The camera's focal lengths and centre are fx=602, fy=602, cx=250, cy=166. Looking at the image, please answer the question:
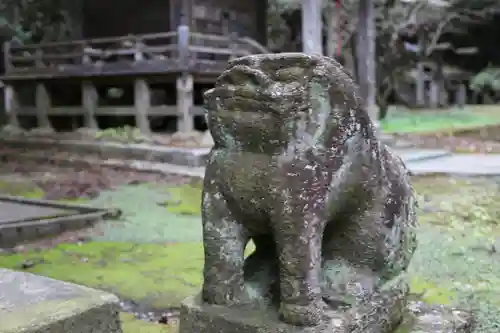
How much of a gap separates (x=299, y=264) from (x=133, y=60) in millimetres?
10821

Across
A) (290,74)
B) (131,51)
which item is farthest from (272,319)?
(131,51)

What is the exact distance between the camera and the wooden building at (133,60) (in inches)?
447

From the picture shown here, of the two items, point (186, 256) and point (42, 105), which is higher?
point (42, 105)

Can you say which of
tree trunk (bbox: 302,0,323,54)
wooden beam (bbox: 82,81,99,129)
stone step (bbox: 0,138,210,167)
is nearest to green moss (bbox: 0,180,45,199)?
stone step (bbox: 0,138,210,167)

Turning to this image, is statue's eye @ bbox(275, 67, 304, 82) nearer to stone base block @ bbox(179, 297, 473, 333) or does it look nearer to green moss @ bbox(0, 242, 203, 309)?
stone base block @ bbox(179, 297, 473, 333)

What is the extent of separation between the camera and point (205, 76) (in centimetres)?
1189

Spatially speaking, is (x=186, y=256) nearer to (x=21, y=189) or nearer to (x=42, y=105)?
(x=21, y=189)

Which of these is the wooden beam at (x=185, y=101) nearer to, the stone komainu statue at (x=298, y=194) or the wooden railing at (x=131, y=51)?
the wooden railing at (x=131, y=51)

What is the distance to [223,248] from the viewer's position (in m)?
2.19

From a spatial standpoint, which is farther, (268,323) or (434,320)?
(434,320)

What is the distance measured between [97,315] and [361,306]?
39.6 inches

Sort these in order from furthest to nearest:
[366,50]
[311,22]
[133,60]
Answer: [366,50]
[133,60]
[311,22]

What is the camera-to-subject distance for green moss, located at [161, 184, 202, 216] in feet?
21.6

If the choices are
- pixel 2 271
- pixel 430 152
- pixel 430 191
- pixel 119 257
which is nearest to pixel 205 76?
pixel 430 152
